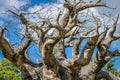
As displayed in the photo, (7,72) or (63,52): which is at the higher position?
(63,52)

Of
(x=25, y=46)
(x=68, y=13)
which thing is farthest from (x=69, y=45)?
(x=25, y=46)

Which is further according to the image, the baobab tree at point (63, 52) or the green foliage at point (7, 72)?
the green foliage at point (7, 72)

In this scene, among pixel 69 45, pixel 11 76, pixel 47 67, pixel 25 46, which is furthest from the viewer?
pixel 11 76

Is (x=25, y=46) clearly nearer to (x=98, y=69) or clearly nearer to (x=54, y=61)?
(x=54, y=61)

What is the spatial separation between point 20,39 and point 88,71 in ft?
8.07

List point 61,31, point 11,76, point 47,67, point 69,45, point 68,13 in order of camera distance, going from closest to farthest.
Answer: point 61,31 < point 47,67 < point 68,13 < point 69,45 < point 11,76

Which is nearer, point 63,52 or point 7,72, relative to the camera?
point 63,52

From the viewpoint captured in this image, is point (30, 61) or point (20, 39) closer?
point (30, 61)

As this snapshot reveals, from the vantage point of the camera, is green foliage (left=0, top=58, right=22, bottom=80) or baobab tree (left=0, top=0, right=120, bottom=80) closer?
baobab tree (left=0, top=0, right=120, bottom=80)

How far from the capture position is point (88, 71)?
10727mm

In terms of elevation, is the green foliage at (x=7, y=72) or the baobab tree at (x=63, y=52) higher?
the baobab tree at (x=63, y=52)

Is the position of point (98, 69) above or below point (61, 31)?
below

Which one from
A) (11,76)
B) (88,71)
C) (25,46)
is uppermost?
(25,46)

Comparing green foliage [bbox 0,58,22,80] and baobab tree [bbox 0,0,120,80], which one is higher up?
baobab tree [bbox 0,0,120,80]
